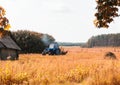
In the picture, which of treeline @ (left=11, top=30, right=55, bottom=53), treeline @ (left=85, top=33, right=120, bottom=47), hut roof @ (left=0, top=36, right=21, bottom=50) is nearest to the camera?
hut roof @ (left=0, top=36, right=21, bottom=50)

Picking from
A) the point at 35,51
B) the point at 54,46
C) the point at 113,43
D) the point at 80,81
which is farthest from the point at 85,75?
the point at 113,43

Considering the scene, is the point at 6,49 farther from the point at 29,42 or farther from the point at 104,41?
the point at 104,41

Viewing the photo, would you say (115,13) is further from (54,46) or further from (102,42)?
(102,42)

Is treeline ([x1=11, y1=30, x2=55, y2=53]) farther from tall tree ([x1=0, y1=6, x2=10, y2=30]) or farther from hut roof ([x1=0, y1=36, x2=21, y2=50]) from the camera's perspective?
tall tree ([x1=0, y1=6, x2=10, y2=30])

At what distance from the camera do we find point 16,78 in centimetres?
1423

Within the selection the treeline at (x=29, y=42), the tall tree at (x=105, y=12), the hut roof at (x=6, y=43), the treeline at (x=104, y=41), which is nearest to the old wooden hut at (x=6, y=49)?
the hut roof at (x=6, y=43)

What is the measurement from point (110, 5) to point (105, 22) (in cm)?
78

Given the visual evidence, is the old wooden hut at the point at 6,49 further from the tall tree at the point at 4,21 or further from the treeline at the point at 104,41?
the treeline at the point at 104,41

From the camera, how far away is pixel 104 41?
17925 centimetres

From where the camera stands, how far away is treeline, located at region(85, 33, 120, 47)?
171 metres

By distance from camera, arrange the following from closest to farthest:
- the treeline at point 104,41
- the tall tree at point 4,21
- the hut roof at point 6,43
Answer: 1. the tall tree at point 4,21
2. the hut roof at point 6,43
3. the treeline at point 104,41

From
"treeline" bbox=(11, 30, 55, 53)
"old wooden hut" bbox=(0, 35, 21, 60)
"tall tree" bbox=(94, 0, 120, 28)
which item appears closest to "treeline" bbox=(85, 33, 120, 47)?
"treeline" bbox=(11, 30, 55, 53)

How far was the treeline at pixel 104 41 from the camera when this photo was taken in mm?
171087

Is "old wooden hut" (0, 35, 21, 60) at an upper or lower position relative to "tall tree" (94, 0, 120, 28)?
lower
